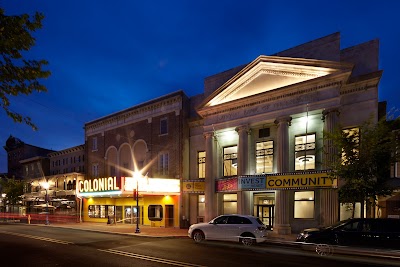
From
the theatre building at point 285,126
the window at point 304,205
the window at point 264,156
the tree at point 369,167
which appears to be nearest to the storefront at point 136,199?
the theatre building at point 285,126

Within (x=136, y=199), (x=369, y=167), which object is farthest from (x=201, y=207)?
(x=369, y=167)

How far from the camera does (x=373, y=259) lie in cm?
1316

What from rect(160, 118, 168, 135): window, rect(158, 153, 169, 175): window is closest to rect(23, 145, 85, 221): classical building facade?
rect(158, 153, 169, 175): window

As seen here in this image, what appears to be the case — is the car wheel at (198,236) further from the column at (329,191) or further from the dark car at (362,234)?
the column at (329,191)

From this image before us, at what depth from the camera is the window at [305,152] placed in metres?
21.9

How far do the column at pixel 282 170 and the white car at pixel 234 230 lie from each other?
462 centimetres

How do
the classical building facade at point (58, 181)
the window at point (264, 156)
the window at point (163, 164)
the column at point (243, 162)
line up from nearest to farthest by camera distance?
1. the column at point (243, 162)
2. the window at point (264, 156)
3. the window at point (163, 164)
4. the classical building facade at point (58, 181)

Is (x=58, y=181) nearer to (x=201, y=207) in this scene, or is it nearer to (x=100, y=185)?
(x=100, y=185)

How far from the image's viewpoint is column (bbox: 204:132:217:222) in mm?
25812

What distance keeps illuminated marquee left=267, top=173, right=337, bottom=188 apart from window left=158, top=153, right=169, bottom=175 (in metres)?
11.7

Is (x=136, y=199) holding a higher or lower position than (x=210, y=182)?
lower

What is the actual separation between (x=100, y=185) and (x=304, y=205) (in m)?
18.8

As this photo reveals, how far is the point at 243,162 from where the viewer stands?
2430cm

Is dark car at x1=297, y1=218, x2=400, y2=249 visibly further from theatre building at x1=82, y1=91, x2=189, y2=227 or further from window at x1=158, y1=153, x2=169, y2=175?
window at x1=158, y1=153, x2=169, y2=175
